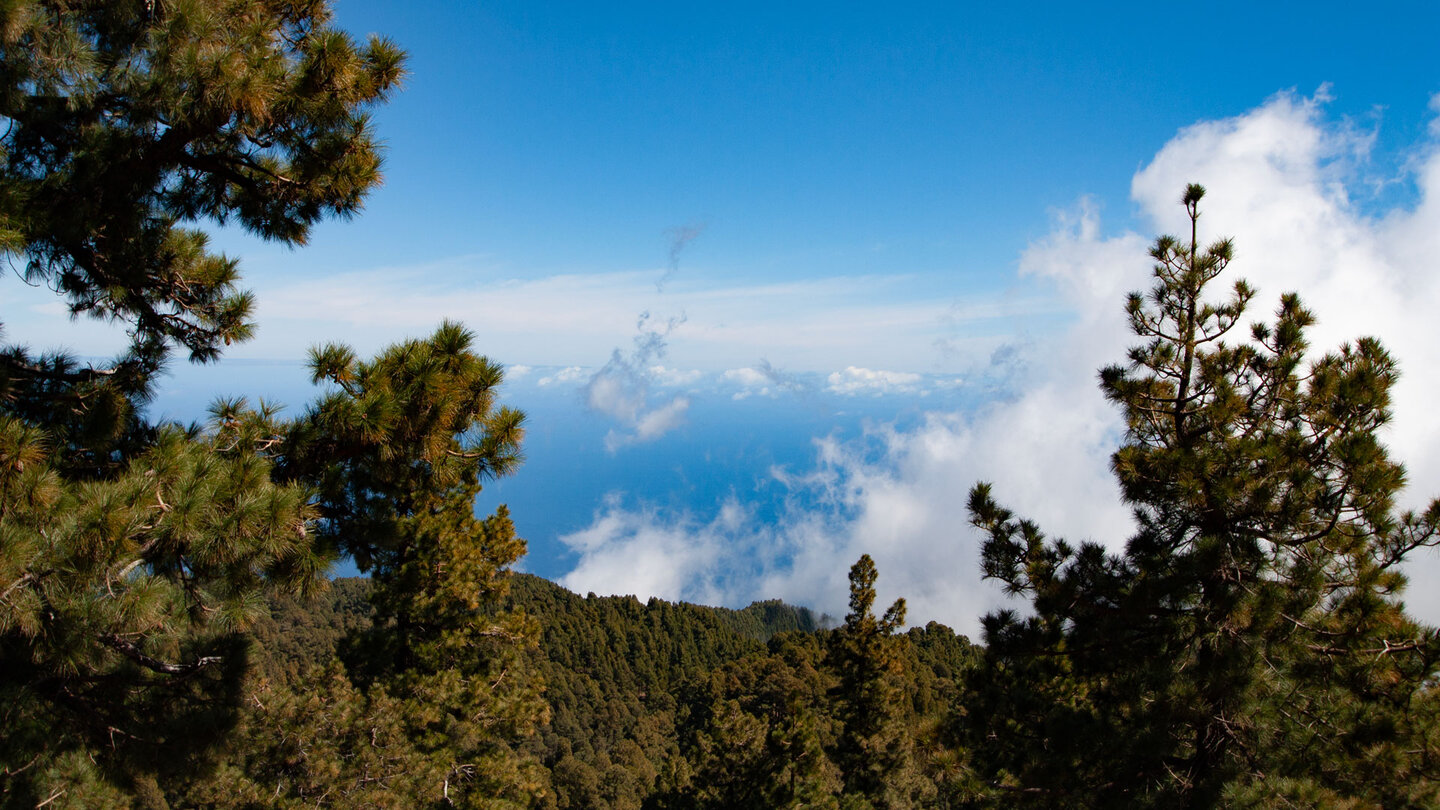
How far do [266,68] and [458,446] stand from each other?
2.42 m

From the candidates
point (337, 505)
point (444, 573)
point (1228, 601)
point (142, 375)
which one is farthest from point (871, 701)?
point (142, 375)

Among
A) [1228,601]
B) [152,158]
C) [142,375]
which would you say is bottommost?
[1228,601]

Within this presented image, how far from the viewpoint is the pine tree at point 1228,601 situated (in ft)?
13.4

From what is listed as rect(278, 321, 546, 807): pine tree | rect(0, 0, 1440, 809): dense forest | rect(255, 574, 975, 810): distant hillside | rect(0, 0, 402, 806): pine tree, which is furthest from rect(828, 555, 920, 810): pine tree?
rect(255, 574, 975, 810): distant hillside

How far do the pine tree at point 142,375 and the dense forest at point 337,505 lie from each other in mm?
18

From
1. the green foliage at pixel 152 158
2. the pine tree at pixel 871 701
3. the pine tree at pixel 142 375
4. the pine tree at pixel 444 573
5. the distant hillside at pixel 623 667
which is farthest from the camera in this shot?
the distant hillside at pixel 623 667

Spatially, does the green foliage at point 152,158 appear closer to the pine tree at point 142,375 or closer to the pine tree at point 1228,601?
the pine tree at point 142,375

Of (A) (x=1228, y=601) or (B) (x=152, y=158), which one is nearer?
(B) (x=152, y=158)

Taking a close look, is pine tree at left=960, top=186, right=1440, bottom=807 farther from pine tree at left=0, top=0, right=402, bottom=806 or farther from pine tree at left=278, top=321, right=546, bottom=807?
pine tree at left=0, top=0, right=402, bottom=806

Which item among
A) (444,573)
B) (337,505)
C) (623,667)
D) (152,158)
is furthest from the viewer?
(623,667)

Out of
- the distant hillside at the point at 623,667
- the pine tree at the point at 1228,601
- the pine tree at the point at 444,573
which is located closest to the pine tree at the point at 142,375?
the pine tree at the point at 444,573

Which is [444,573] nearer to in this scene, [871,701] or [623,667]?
[871,701]

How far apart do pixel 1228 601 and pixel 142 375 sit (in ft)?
24.9

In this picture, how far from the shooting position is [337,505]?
167 inches
